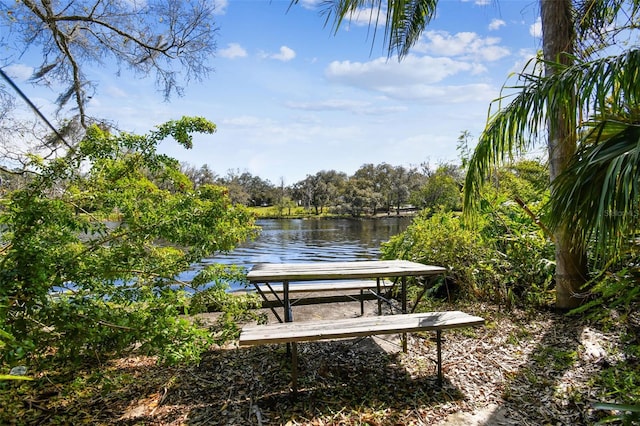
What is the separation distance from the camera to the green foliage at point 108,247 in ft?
5.70

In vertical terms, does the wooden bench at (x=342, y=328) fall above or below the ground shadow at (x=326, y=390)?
above

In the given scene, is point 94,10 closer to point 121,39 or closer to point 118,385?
point 121,39

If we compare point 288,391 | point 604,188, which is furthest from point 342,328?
point 604,188

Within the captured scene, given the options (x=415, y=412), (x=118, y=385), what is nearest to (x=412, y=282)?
(x=415, y=412)

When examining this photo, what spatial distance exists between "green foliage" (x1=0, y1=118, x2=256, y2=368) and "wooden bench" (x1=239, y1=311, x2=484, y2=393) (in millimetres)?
352

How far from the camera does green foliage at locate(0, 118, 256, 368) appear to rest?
1.74 meters

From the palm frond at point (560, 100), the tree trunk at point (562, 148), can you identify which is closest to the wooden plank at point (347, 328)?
the palm frond at point (560, 100)

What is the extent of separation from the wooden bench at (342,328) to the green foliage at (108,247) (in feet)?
1.15

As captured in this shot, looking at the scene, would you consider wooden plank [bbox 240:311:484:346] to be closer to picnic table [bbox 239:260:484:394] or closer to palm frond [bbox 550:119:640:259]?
picnic table [bbox 239:260:484:394]

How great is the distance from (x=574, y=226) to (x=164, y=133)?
2647mm

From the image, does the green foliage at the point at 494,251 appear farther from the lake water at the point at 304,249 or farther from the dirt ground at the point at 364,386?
the lake water at the point at 304,249

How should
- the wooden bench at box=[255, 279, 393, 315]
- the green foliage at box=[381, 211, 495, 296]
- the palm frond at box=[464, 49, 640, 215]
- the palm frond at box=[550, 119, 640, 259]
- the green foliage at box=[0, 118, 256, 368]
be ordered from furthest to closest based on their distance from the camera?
the green foliage at box=[381, 211, 495, 296], the wooden bench at box=[255, 279, 393, 315], the palm frond at box=[464, 49, 640, 215], the green foliage at box=[0, 118, 256, 368], the palm frond at box=[550, 119, 640, 259]

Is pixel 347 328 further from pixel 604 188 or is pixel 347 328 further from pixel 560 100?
pixel 560 100

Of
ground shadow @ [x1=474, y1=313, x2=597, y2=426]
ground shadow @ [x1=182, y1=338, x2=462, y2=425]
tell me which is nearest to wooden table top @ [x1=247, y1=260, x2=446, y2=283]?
ground shadow @ [x1=182, y1=338, x2=462, y2=425]
